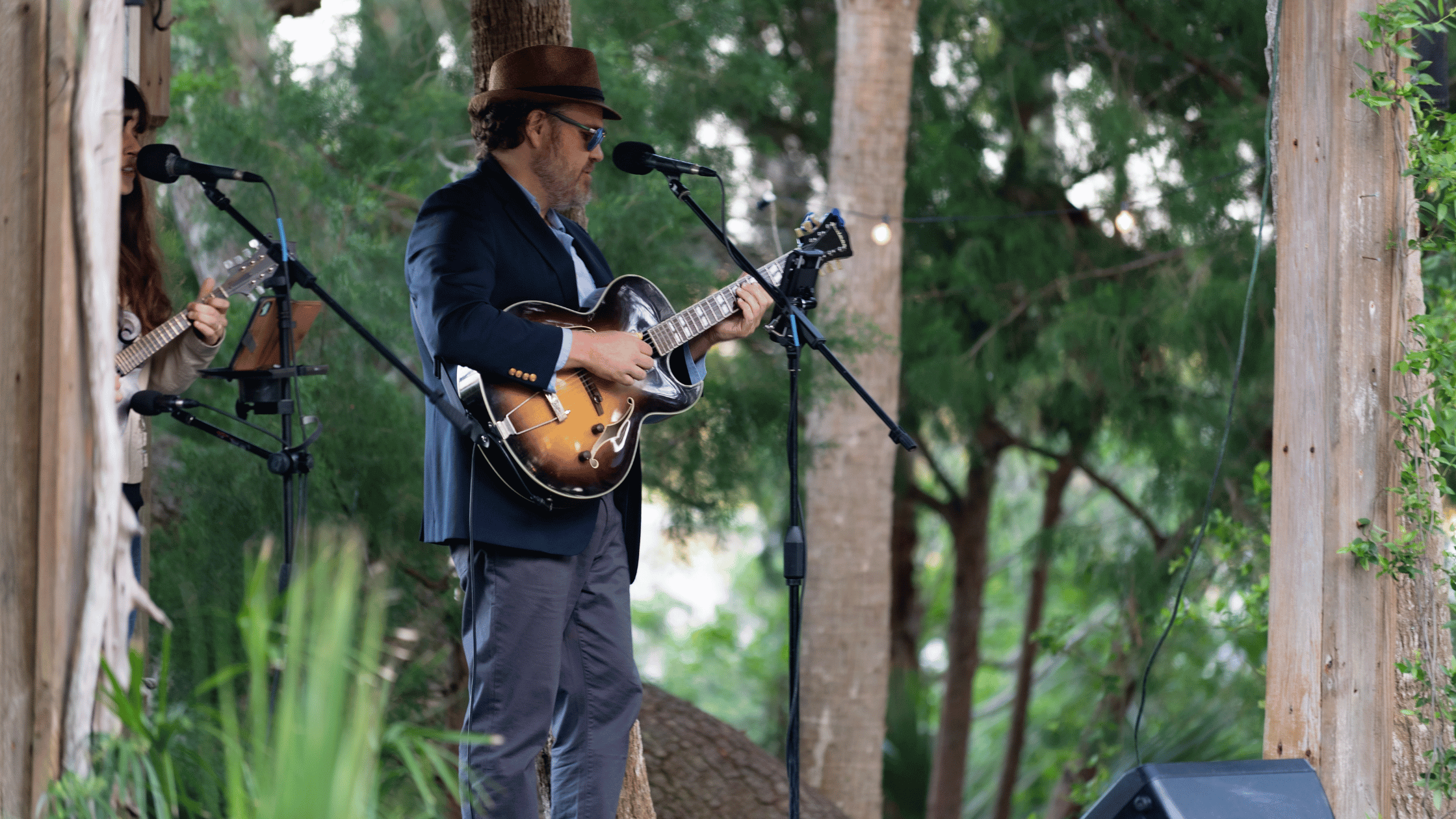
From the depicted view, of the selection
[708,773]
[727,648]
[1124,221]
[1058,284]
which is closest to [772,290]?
[708,773]

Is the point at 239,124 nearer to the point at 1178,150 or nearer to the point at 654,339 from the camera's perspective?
the point at 654,339

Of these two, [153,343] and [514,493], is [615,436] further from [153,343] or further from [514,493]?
[153,343]

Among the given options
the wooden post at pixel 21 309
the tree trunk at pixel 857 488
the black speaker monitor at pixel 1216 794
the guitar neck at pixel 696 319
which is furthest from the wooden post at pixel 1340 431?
the tree trunk at pixel 857 488

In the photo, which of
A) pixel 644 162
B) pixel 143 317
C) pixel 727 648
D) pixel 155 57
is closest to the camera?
pixel 644 162

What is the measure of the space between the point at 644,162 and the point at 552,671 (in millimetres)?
1004

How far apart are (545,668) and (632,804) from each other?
81 cm

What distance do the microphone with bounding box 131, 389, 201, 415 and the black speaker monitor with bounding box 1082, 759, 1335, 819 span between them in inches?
80.2

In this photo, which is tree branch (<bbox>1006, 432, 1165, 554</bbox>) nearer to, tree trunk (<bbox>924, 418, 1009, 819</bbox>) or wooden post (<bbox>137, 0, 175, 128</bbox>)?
tree trunk (<bbox>924, 418, 1009, 819</bbox>)

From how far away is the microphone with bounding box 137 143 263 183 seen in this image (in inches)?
101

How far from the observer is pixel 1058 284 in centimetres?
640

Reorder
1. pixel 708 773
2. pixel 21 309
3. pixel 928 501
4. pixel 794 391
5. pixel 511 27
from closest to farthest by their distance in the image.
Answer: pixel 21 309, pixel 794 391, pixel 511 27, pixel 708 773, pixel 928 501

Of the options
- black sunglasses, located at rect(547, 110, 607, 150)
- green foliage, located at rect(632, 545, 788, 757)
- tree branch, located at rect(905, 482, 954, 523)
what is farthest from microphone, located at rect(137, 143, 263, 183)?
green foliage, located at rect(632, 545, 788, 757)

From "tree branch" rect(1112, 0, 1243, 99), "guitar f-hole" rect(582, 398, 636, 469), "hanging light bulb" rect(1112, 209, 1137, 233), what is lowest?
"guitar f-hole" rect(582, 398, 636, 469)

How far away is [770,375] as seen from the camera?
16.5 ft
